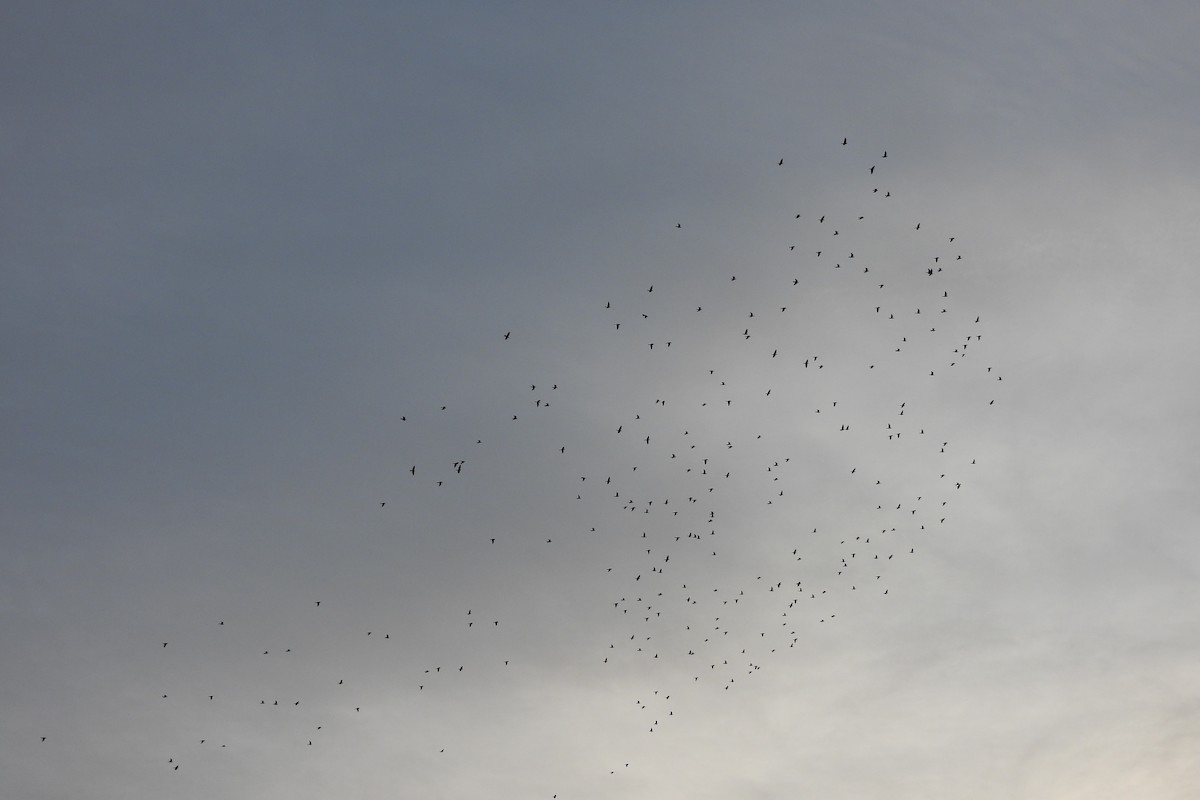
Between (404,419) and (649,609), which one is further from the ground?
(404,419)

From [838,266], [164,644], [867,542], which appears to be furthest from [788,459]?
[164,644]

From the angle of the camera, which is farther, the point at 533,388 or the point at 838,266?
the point at 533,388

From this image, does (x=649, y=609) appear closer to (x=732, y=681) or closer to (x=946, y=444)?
(x=732, y=681)

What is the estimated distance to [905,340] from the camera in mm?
167500

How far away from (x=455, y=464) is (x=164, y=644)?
49.6 metres

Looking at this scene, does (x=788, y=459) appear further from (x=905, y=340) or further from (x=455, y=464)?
(x=455, y=464)

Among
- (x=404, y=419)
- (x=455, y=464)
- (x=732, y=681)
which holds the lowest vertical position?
(x=732, y=681)

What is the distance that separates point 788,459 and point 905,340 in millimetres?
19341

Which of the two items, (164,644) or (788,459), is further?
(164,644)

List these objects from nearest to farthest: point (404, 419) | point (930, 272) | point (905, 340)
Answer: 1. point (930, 272)
2. point (905, 340)
3. point (404, 419)

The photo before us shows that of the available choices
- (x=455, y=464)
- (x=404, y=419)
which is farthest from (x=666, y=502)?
(x=404, y=419)

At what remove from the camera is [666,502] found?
168m

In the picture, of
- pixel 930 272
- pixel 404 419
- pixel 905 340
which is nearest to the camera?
pixel 930 272

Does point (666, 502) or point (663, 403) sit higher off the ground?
point (663, 403)
